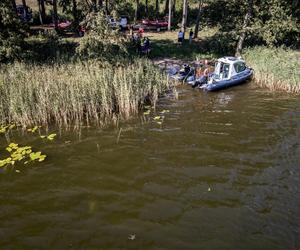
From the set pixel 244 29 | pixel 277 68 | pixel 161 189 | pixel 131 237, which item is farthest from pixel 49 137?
pixel 244 29

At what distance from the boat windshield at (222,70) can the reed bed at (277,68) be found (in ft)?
6.96

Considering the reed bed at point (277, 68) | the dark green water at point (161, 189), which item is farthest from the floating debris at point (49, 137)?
the reed bed at point (277, 68)

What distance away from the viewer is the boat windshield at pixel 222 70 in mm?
22031

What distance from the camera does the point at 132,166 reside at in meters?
11.6

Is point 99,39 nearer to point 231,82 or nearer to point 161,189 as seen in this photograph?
point 231,82

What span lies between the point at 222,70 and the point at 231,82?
102 centimetres

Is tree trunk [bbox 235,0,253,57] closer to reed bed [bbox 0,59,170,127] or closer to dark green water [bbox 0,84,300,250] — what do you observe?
reed bed [bbox 0,59,170,127]

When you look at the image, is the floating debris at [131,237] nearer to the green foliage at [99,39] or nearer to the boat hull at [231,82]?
the green foliage at [99,39]

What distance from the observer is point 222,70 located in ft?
73.0

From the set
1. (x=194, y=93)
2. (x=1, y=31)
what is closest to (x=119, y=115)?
(x=194, y=93)

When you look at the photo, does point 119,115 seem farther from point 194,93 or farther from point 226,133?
point 194,93

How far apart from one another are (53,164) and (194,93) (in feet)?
35.9

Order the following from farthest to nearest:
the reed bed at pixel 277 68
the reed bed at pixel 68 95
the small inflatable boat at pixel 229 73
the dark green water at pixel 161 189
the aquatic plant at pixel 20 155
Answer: the small inflatable boat at pixel 229 73 → the reed bed at pixel 277 68 → the reed bed at pixel 68 95 → the aquatic plant at pixel 20 155 → the dark green water at pixel 161 189

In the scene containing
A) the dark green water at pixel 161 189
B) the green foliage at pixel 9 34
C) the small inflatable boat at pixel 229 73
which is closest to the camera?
the dark green water at pixel 161 189
